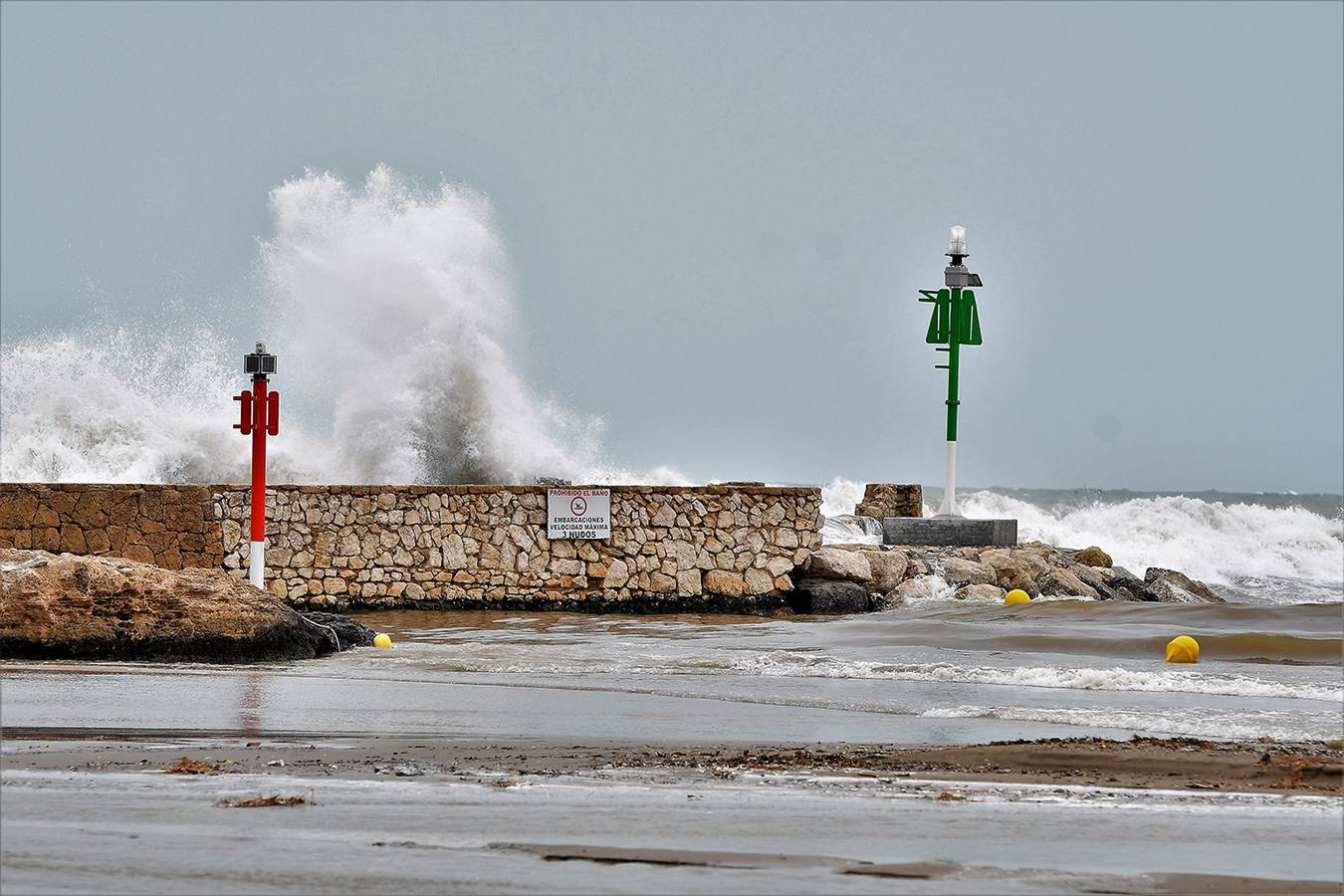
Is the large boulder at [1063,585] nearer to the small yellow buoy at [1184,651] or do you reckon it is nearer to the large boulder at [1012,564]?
the large boulder at [1012,564]

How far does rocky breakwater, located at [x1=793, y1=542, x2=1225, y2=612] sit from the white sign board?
237 centimetres

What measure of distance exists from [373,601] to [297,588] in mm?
851

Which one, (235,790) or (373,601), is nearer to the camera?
(235,790)

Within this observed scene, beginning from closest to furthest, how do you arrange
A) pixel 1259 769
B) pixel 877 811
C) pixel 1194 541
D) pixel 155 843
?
pixel 155 843 < pixel 877 811 < pixel 1259 769 < pixel 1194 541

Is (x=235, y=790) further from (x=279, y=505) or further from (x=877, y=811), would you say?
(x=279, y=505)

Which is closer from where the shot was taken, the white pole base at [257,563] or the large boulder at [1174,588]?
the white pole base at [257,563]

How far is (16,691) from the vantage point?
8.44 meters

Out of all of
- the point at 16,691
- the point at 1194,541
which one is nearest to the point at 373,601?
the point at 16,691

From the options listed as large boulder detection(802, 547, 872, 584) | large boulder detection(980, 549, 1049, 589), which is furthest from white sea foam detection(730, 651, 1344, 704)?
large boulder detection(980, 549, 1049, 589)

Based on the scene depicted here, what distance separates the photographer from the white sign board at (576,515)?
666 inches

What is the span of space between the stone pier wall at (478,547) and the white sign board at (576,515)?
0.09 metres

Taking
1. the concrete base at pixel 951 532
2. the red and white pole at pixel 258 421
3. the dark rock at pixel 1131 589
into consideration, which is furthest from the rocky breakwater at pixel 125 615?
the dark rock at pixel 1131 589

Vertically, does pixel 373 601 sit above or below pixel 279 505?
below

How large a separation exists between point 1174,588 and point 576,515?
8.08 metres
